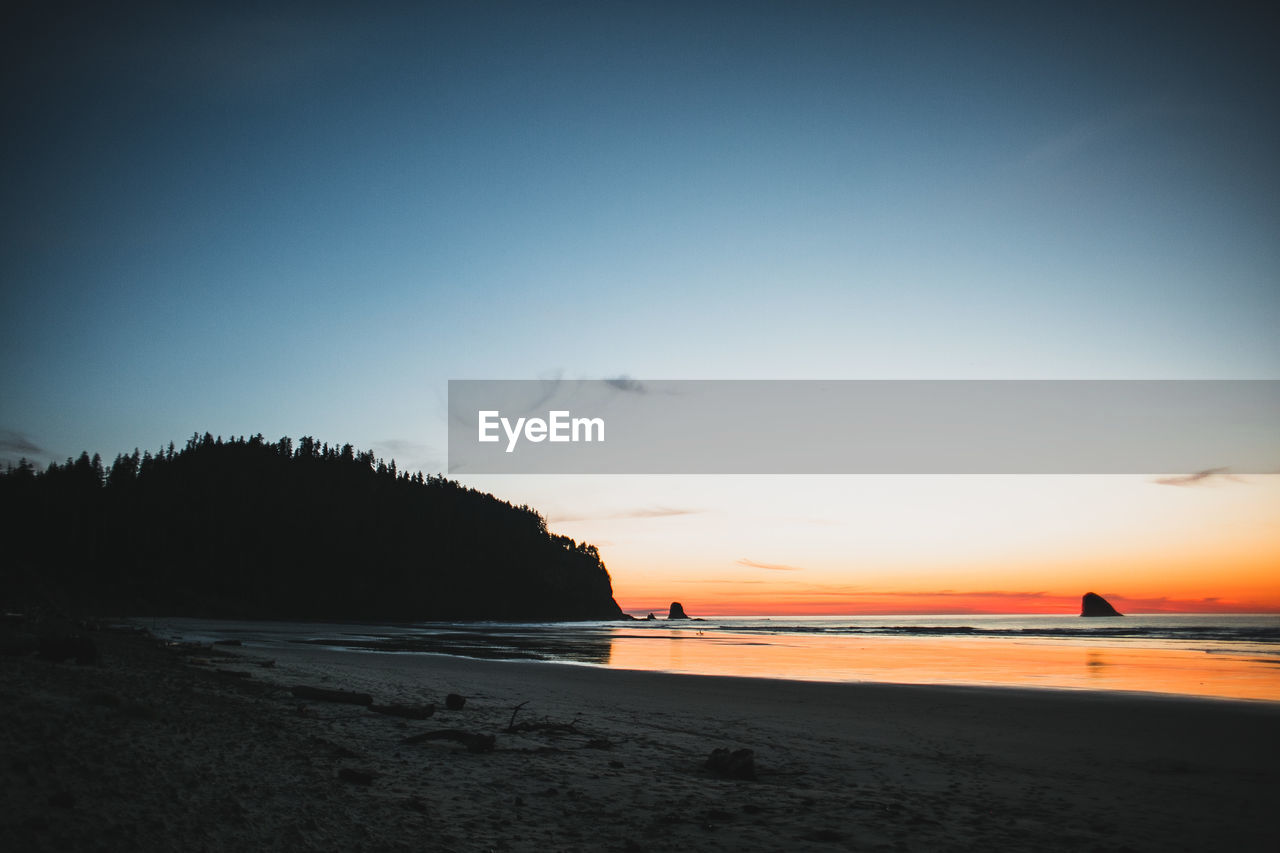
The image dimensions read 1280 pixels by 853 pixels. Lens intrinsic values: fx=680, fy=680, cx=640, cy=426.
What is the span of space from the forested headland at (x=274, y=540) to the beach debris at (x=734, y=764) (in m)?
74.4

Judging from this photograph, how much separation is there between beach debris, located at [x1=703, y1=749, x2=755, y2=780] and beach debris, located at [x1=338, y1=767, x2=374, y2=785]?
4.74 meters

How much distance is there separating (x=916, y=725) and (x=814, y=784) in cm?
665

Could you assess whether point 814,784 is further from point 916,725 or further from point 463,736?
point 916,725

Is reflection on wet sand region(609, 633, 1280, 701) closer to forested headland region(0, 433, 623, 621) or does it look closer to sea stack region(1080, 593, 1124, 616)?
forested headland region(0, 433, 623, 621)

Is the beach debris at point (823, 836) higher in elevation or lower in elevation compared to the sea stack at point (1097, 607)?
higher

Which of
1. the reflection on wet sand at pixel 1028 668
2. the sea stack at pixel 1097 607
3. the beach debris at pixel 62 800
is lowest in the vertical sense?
the sea stack at pixel 1097 607

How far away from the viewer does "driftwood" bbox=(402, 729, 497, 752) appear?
10406 mm

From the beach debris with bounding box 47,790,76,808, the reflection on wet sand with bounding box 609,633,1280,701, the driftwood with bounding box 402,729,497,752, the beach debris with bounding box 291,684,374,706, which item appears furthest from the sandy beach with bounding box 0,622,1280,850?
the reflection on wet sand with bounding box 609,633,1280,701

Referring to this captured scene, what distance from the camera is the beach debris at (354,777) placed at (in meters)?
8.10

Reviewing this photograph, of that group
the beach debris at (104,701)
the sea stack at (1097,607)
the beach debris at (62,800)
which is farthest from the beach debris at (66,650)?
the sea stack at (1097,607)

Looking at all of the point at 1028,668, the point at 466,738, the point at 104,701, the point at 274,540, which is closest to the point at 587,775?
the point at 466,738

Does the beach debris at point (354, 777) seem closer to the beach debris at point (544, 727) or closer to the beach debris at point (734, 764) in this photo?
Answer: the beach debris at point (544, 727)

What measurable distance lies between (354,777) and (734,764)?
507 cm

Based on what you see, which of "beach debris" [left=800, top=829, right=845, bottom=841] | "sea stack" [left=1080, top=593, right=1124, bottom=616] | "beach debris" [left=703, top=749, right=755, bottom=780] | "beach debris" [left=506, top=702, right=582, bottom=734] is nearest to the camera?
"beach debris" [left=800, top=829, right=845, bottom=841]
